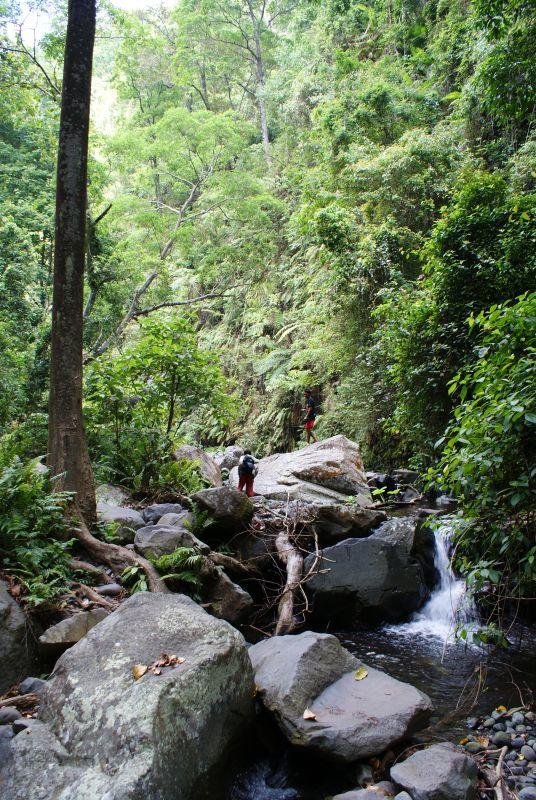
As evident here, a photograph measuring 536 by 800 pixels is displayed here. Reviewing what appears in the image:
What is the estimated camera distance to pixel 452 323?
948 centimetres

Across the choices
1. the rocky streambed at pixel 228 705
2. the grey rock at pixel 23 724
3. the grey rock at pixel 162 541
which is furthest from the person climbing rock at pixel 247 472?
the grey rock at pixel 23 724

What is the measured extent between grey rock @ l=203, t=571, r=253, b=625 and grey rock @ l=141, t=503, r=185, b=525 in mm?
1607

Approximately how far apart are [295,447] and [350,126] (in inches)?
464

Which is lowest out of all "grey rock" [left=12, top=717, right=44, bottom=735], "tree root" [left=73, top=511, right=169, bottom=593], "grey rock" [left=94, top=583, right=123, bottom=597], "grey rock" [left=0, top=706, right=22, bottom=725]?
→ "grey rock" [left=0, top=706, right=22, bottom=725]

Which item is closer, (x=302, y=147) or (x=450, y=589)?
(x=450, y=589)

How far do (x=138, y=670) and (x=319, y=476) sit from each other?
8.27 m

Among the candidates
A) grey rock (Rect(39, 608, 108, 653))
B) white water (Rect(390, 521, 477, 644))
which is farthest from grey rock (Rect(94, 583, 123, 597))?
white water (Rect(390, 521, 477, 644))

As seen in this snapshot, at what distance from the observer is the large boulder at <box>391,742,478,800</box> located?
3375 mm

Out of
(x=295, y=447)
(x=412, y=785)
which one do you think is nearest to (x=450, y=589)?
(x=412, y=785)

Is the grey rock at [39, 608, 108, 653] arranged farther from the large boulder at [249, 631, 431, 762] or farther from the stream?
the stream

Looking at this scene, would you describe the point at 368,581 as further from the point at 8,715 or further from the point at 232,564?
the point at 8,715

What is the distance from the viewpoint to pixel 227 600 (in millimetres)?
6582

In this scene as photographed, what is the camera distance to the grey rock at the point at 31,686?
416cm

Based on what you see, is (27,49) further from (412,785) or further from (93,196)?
(412,785)
